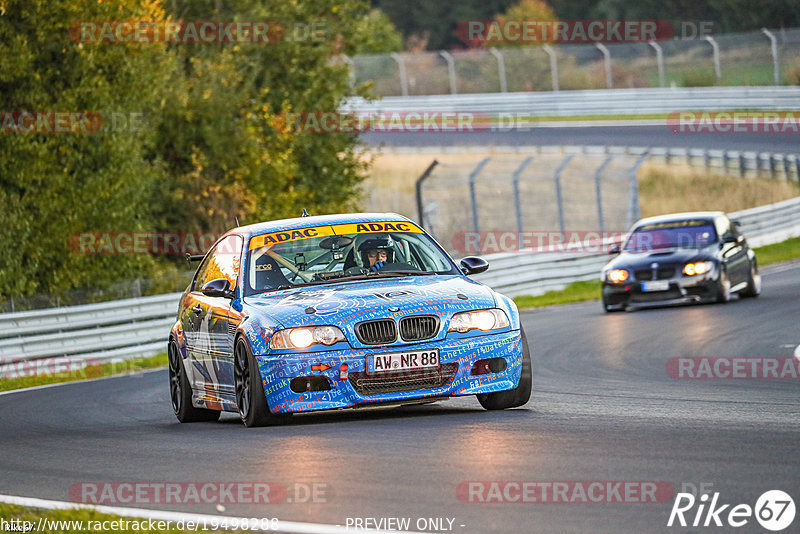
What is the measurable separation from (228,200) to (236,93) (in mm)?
3018

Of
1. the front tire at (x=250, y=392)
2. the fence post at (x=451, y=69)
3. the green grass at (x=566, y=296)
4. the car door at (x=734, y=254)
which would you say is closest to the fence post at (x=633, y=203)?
the green grass at (x=566, y=296)

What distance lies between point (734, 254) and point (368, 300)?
41.5 feet

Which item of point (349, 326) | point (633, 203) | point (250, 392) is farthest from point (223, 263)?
point (633, 203)

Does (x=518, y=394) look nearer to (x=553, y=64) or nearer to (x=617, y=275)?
(x=617, y=275)

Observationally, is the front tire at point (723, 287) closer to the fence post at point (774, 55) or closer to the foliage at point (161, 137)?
the foliage at point (161, 137)

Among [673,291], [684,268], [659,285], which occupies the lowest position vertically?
[673,291]

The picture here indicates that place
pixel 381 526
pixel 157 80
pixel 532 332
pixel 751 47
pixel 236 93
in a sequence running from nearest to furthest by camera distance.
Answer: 1. pixel 381 526
2. pixel 532 332
3. pixel 157 80
4. pixel 236 93
5. pixel 751 47

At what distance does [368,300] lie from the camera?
380 inches

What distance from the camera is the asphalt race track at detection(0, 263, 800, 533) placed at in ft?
20.9

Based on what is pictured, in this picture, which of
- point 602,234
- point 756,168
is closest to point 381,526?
point 602,234

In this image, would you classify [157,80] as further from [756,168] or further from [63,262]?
[756,168]

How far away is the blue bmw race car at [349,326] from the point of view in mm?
9461

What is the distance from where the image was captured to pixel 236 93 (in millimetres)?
32281

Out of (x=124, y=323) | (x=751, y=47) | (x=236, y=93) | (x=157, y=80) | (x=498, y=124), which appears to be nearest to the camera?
(x=124, y=323)
